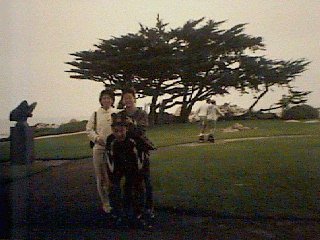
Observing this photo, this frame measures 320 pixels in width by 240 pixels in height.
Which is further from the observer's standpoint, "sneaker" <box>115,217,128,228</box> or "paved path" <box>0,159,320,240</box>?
"sneaker" <box>115,217,128,228</box>

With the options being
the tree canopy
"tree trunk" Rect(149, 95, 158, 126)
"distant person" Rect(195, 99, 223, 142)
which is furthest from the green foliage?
"tree trunk" Rect(149, 95, 158, 126)

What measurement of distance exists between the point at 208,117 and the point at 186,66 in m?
0.28

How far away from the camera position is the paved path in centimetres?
164

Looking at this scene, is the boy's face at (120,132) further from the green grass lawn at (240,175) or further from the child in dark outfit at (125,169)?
the green grass lawn at (240,175)

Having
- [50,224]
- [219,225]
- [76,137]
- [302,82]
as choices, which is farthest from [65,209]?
[302,82]

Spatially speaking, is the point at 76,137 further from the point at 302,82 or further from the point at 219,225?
the point at 302,82

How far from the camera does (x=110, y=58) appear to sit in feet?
5.46

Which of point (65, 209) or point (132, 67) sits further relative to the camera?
point (65, 209)

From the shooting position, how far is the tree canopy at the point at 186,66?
1646 mm

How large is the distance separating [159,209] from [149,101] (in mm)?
553

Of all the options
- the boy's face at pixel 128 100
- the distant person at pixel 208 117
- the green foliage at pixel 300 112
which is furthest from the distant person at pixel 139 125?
the green foliage at pixel 300 112

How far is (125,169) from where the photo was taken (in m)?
1.74

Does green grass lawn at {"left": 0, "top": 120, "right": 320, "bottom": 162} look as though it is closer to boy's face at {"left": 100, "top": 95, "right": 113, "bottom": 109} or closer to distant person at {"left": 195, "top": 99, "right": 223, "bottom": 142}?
distant person at {"left": 195, "top": 99, "right": 223, "bottom": 142}

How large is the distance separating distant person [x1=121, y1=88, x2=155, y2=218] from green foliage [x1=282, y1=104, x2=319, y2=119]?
70cm
